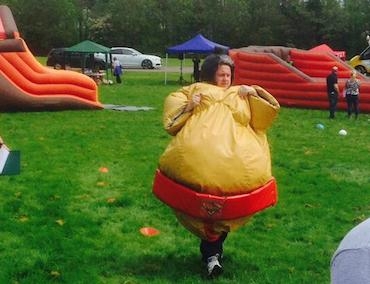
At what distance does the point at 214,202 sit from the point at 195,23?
48.5 meters

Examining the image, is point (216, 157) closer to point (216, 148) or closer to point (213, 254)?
point (216, 148)

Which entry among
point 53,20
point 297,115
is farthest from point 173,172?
point 53,20

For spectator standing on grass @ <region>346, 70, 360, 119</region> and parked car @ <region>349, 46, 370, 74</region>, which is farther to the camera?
parked car @ <region>349, 46, 370, 74</region>

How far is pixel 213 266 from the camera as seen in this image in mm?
4945

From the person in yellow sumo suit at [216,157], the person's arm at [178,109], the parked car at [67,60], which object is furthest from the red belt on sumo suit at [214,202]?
the parked car at [67,60]

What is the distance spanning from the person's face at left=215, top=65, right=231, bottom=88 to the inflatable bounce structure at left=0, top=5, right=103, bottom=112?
390 inches

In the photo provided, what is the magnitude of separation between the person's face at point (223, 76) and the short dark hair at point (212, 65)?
0.02 m

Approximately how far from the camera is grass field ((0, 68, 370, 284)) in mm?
5203

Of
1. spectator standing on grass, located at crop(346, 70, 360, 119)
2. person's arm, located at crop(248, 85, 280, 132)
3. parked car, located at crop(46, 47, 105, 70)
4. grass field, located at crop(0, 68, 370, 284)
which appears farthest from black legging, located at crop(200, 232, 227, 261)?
parked car, located at crop(46, 47, 105, 70)

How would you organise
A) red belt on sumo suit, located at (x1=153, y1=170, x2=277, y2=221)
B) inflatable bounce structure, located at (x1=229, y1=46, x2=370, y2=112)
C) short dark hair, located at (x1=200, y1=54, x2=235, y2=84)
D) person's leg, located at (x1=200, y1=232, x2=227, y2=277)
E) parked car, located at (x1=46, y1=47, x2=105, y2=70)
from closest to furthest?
red belt on sumo suit, located at (x1=153, y1=170, x2=277, y2=221), short dark hair, located at (x1=200, y1=54, x2=235, y2=84), person's leg, located at (x1=200, y1=232, x2=227, y2=277), inflatable bounce structure, located at (x1=229, y1=46, x2=370, y2=112), parked car, located at (x1=46, y1=47, x2=105, y2=70)

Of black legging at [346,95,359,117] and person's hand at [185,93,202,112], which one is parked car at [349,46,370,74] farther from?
person's hand at [185,93,202,112]

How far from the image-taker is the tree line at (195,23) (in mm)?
49188

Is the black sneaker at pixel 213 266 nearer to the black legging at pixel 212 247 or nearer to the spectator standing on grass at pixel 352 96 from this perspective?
the black legging at pixel 212 247

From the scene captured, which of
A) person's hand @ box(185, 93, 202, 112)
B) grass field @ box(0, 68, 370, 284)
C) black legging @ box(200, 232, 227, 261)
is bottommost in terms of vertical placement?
grass field @ box(0, 68, 370, 284)
